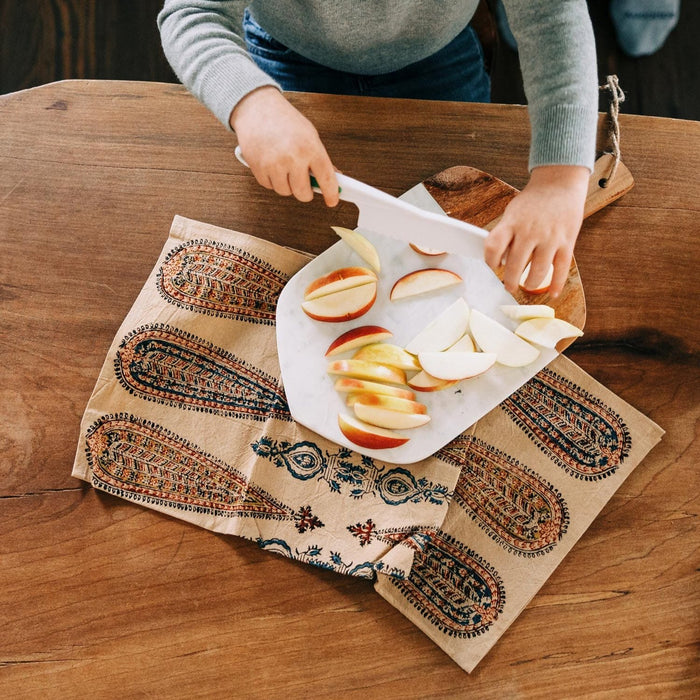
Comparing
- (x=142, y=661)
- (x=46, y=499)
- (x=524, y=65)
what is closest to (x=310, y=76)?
(x=524, y=65)

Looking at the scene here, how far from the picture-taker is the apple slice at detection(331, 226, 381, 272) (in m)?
0.80

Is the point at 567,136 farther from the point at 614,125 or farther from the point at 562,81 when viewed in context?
the point at 614,125

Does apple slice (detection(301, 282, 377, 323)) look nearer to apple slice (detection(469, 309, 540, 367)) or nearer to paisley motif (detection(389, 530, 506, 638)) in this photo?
apple slice (detection(469, 309, 540, 367))

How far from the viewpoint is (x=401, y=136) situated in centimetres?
82

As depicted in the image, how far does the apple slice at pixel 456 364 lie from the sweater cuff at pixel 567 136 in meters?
0.24

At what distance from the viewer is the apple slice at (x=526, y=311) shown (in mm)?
786

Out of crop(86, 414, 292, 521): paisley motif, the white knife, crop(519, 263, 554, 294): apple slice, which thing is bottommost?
crop(86, 414, 292, 521): paisley motif

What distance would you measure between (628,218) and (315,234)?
16.5 inches

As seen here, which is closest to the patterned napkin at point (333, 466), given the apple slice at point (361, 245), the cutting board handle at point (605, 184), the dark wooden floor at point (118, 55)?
the apple slice at point (361, 245)

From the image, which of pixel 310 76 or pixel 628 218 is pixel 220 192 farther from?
pixel 628 218

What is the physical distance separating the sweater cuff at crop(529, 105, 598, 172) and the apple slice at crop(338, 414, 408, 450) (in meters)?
0.37

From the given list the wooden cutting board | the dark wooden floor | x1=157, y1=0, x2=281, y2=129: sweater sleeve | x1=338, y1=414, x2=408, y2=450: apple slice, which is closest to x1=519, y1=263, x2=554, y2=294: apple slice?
the wooden cutting board

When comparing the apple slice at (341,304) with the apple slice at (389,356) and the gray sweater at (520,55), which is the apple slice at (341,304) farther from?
the gray sweater at (520,55)

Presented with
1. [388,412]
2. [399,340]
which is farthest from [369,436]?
[399,340]
